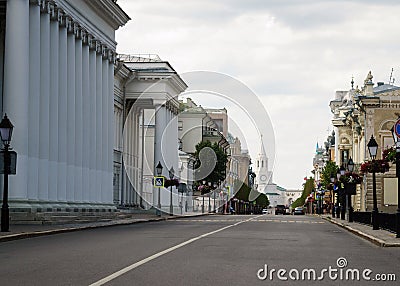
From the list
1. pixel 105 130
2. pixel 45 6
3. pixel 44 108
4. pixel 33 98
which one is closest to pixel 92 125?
pixel 105 130

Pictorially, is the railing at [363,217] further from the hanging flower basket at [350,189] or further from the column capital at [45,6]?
the column capital at [45,6]

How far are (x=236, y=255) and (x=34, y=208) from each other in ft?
67.9

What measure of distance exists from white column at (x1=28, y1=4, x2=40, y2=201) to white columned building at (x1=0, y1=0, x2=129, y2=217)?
0.05 m

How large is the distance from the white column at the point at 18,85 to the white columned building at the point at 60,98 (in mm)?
44

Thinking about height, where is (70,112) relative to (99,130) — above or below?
above

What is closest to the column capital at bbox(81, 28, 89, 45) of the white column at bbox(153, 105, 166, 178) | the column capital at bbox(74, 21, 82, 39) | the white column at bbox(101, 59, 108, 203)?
the column capital at bbox(74, 21, 82, 39)

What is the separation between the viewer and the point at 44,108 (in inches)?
1566

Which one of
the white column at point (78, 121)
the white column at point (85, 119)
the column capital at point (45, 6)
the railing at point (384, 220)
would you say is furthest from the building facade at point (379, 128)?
the column capital at point (45, 6)

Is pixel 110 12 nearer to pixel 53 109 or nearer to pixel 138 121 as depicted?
pixel 53 109

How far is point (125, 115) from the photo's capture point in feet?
264

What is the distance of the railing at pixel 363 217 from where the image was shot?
42362 millimetres

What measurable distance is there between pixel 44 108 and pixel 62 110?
401 cm

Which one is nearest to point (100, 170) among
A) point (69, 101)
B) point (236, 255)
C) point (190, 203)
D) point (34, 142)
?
point (69, 101)

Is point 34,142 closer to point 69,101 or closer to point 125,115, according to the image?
point 69,101
